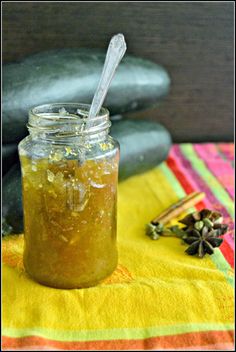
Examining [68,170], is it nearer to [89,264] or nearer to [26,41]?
[89,264]

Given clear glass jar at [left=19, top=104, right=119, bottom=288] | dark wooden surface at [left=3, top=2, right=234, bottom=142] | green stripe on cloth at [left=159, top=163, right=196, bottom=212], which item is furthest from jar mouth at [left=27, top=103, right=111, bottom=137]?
dark wooden surface at [left=3, top=2, right=234, bottom=142]

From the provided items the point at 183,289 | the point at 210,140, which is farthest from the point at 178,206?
the point at 210,140

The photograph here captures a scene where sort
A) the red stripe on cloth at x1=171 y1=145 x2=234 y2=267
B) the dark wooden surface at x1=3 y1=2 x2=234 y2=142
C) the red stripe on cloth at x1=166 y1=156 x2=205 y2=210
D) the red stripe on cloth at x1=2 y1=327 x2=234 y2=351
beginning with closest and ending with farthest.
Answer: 1. the red stripe on cloth at x1=2 y1=327 x2=234 y2=351
2. the red stripe on cloth at x1=171 y1=145 x2=234 y2=267
3. the red stripe on cloth at x1=166 y1=156 x2=205 y2=210
4. the dark wooden surface at x1=3 y1=2 x2=234 y2=142

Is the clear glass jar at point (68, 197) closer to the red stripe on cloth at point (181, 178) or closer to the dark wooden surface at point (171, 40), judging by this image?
the red stripe on cloth at point (181, 178)

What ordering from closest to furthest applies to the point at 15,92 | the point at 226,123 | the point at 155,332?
the point at 155,332 < the point at 15,92 < the point at 226,123

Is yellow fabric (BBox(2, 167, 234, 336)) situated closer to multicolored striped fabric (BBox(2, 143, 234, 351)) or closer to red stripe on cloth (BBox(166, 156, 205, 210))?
multicolored striped fabric (BBox(2, 143, 234, 351))

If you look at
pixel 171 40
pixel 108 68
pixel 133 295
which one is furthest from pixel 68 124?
pixel 171 40

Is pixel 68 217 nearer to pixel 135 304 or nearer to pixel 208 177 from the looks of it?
pixel 135 304
